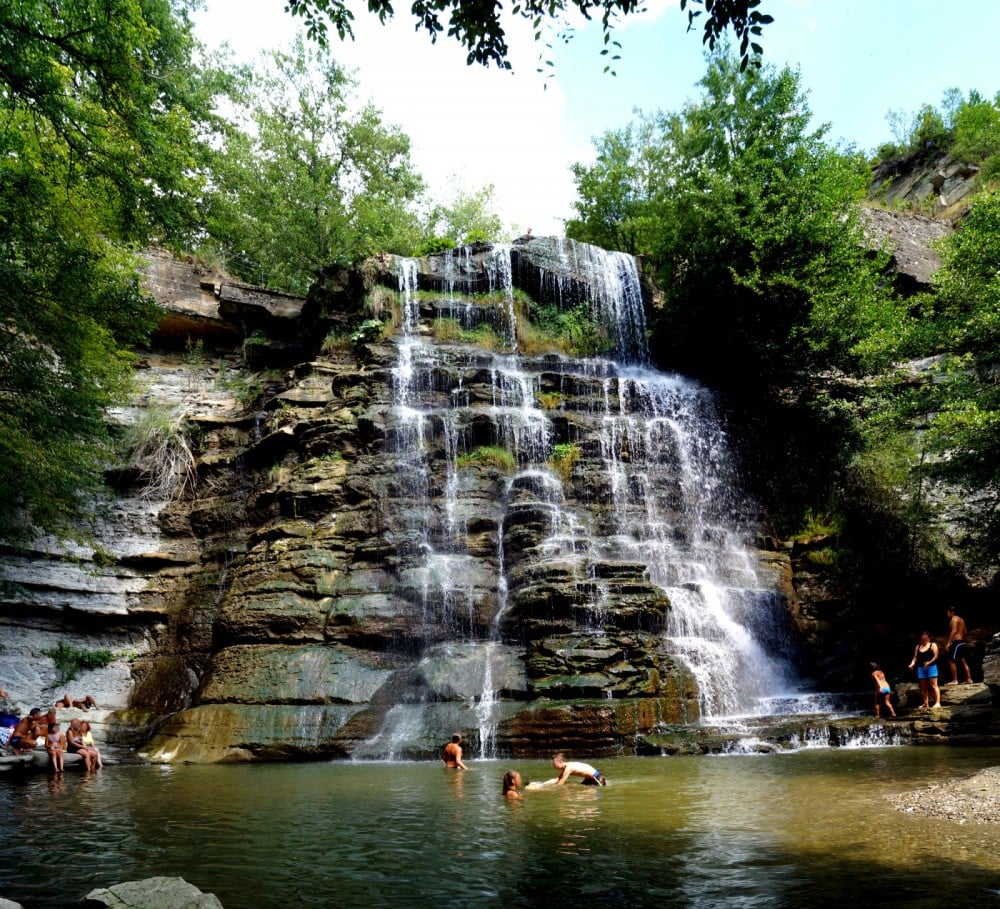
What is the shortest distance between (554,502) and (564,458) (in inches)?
61.2

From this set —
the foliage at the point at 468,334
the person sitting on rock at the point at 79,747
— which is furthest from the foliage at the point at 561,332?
the person sitting on rock at the point at 79,747

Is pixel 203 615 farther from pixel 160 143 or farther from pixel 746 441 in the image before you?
pixel 746 441

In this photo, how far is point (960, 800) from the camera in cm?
652

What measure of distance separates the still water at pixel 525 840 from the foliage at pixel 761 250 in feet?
46.1

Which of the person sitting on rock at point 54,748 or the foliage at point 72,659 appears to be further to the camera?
the foliage at point 72,659

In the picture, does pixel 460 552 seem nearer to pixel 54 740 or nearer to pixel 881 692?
pixel 54 740

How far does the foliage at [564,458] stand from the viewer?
1770 cm

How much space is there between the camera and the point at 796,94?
2284cm

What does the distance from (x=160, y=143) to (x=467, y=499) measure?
9778 millimetres

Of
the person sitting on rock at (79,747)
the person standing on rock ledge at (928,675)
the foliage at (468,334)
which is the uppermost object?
the foliage at (468,334)

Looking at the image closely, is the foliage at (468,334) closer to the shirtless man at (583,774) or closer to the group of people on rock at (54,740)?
the group of people on rock at (54,740)

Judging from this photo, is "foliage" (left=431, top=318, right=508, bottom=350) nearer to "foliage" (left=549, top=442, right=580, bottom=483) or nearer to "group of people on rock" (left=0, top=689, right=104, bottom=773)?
"foliage" (left=549, top=442, right=580, bottom=483)

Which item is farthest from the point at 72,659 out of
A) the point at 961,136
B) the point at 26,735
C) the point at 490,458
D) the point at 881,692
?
the point at 961,136

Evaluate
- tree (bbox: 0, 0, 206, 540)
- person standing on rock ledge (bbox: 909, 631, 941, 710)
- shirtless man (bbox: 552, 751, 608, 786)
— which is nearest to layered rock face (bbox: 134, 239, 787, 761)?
shirtless man (bbox: 552, 751, 608, 786)
